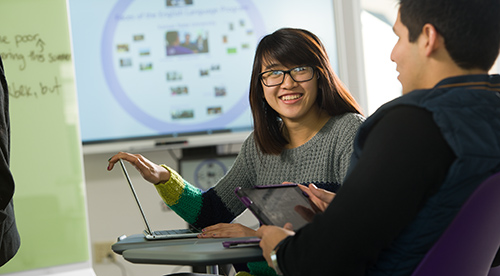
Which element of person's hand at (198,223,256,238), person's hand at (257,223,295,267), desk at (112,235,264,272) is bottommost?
person's hand at (198,223,256,238)

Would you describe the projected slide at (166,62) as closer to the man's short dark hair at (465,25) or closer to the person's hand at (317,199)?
the person's hand at (317,199)

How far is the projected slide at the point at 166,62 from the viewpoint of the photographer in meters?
3.11

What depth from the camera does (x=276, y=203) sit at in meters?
1.23

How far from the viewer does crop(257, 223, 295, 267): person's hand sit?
3.50 feet

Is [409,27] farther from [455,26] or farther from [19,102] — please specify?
[19,102]

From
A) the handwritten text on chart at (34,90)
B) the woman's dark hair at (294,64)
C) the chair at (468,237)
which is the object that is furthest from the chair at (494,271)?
the handwritten text on chart at (34,90)

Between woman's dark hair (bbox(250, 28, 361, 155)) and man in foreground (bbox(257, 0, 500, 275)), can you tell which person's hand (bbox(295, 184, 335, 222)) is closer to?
man in foreground (bbox(257, 0, 500, 275))

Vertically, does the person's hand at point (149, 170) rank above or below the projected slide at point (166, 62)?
below

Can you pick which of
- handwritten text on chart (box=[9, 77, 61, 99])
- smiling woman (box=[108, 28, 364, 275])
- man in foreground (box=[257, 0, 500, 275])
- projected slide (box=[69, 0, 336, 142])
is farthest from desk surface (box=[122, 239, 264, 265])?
projected slide (box=[69, 0, 336, 142])

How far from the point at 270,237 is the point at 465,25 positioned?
0.52 metres

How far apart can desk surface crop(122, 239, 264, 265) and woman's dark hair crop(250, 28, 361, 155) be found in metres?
0.72

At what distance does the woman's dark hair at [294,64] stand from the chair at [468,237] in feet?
2.97

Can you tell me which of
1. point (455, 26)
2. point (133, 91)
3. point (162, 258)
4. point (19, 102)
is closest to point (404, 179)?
point (455, 26)

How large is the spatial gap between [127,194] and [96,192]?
0.59ft
